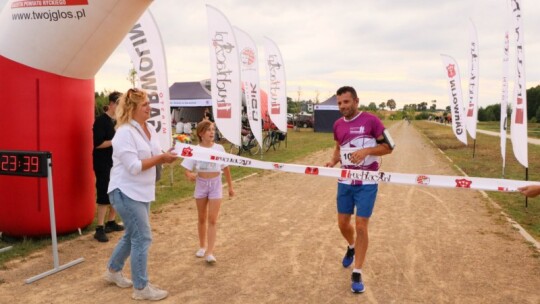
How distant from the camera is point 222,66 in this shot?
1228cm

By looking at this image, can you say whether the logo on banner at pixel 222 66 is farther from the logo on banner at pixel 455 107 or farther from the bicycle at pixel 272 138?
the logo on banner at pixel 455 107

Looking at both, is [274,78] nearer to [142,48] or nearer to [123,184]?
[142,48]

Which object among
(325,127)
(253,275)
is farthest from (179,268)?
(325,127)

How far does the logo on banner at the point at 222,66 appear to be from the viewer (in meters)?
12.3

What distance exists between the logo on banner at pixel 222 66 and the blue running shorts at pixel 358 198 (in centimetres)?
867

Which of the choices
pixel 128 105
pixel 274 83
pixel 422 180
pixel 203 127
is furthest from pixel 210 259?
pixel 274 83

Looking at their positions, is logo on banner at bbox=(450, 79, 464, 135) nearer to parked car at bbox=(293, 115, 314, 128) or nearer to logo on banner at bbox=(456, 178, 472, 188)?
logo on banner at bbox=(456, 178, 472, 188)

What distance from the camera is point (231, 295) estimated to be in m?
3.81

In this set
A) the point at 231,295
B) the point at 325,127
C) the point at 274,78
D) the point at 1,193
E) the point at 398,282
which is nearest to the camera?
the point at 231,295

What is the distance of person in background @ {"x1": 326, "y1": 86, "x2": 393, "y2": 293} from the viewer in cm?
390

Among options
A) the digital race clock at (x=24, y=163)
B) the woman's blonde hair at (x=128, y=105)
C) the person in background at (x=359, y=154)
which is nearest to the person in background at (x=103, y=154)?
the digital race clock at (x=24, y=163)

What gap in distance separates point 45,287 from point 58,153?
1.88 meters

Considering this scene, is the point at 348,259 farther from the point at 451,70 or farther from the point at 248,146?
the point at 451,70

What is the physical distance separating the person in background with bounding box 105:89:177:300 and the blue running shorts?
5.63ft
